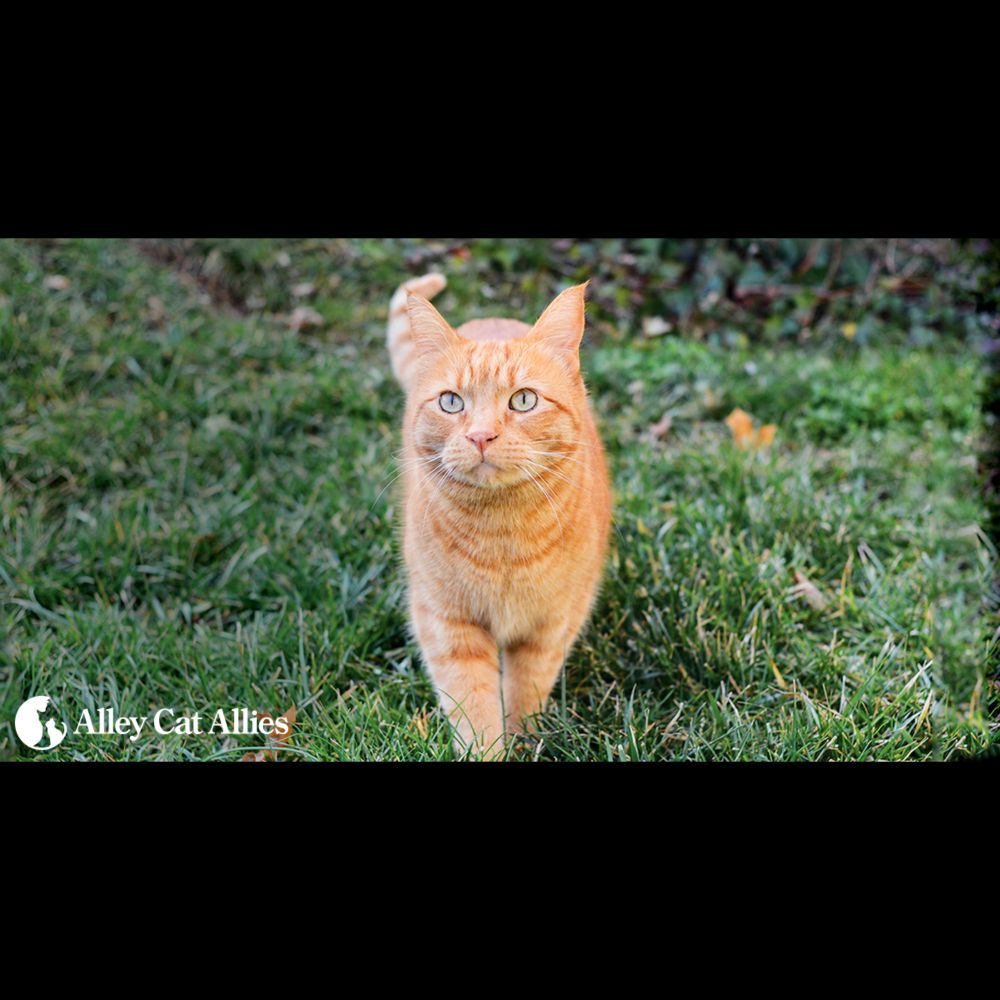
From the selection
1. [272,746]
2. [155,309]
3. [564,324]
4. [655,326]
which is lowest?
[272,746]

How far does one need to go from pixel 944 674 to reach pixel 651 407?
1.37 m

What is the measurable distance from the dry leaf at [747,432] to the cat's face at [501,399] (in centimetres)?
118

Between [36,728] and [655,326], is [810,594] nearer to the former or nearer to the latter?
[655,326]

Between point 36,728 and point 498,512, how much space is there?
106 centimetres

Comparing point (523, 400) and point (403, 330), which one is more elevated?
point (403, 330)

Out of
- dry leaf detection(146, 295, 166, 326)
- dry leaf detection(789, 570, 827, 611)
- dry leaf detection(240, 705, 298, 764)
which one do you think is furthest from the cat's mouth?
Answer: dry leaf detection(146, 295, 166, 326)

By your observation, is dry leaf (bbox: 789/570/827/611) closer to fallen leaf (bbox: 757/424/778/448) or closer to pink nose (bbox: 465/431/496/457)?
fallen leaf (bbox: 757/424/778/448)

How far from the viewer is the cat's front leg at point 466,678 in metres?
1.85

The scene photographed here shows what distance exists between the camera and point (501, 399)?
1.71 meters

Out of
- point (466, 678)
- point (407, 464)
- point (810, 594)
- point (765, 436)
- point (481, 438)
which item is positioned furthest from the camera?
point (765, 436)

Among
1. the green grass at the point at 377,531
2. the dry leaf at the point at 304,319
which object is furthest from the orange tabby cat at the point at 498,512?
the dry leaf at the point at 304,319

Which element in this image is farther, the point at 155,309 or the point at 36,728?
the point at 155,309

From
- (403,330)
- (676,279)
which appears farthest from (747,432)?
(403,330)
